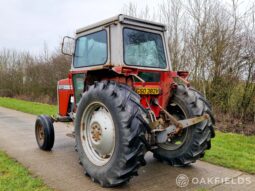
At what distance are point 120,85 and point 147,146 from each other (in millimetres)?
821

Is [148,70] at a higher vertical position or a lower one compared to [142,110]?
higher

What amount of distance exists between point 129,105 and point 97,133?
0.81m

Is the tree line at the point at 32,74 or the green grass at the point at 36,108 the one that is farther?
the tree line at the point at 32,74

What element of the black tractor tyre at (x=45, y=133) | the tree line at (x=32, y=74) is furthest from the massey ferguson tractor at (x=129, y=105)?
the tree line at (x=32, y=74)

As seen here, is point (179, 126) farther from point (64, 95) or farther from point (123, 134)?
point (64, 95)

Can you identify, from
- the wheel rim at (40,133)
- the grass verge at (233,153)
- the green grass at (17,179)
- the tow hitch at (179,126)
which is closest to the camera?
the green grass at (17,179)

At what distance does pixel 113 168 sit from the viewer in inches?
128

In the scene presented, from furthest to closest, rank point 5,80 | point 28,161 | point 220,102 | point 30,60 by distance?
1. point 5,80
2. point 30,60
3. point 220,102
4. point 28,161

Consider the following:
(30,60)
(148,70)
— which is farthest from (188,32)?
(30,60)

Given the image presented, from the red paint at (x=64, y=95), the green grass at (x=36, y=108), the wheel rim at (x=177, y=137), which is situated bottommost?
the green grass at (x=36, y=108)

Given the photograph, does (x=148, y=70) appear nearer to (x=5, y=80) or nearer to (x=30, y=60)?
(x=30, y=60)

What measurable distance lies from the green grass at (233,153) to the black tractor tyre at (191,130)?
0.71 meters

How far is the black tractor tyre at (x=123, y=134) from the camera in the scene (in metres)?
3.11

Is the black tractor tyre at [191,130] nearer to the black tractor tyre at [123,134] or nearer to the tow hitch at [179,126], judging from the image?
the tow hitch at [179,126]
